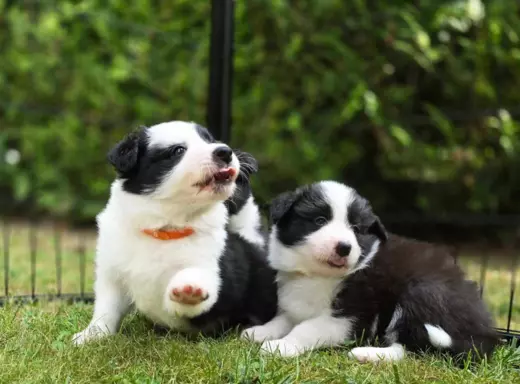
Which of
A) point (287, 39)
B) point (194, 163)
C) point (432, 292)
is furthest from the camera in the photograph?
point (287, 39)

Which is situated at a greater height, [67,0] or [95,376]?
[67,0]

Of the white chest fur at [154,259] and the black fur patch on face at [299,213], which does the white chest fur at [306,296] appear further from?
the white chest fur at [154,259]

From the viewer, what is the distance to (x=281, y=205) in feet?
10.8

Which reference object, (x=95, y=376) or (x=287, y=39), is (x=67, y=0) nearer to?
(x=287, y=39)

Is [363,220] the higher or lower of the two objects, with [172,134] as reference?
lower

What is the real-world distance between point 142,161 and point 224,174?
40 cm

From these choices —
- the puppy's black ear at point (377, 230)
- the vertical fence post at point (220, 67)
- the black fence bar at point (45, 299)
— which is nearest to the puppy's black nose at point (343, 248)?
the puppy's black ear at point (377, 230)

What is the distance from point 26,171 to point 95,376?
223 inches

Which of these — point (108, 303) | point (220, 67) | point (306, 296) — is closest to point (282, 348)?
point (306, 296)

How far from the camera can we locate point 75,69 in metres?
7.34

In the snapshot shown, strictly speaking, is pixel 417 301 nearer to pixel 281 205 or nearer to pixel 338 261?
pixel 338 261

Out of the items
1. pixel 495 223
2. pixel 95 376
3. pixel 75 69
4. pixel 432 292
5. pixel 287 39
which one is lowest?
pixel 495 223

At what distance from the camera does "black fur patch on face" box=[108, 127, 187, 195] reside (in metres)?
3.02

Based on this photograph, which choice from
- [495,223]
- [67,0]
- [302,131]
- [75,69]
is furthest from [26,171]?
[495,223]
